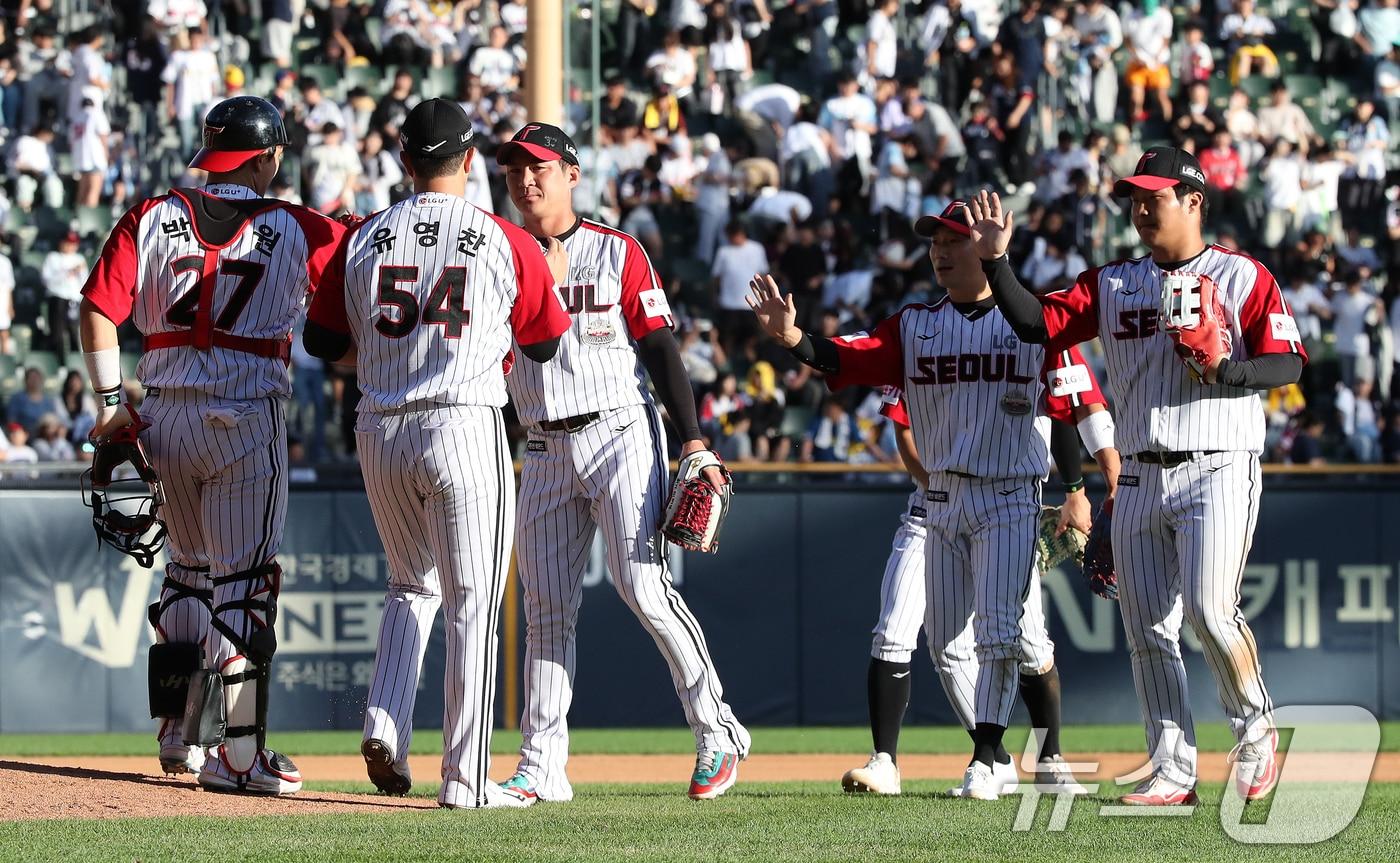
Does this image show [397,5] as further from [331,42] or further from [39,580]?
[39,580]

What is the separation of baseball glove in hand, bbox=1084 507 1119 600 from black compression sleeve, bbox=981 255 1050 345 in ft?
2.77

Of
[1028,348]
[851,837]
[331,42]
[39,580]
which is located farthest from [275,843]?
[331,42]

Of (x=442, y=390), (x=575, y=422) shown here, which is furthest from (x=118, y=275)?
(x=575, y=422)

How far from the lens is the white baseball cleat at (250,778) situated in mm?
6297

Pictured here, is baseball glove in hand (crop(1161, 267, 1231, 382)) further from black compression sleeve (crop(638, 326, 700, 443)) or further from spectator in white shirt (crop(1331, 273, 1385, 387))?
spectator in white shirt (crop(1331, 273, 1385, 387))

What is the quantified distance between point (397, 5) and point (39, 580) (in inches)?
350

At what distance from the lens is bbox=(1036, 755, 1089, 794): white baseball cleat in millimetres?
6684

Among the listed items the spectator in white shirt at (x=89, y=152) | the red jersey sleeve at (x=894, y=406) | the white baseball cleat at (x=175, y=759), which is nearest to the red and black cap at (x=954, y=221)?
the red jersey sleeve at (x=894, y=406)

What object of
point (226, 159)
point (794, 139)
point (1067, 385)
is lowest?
point (1067, 385)

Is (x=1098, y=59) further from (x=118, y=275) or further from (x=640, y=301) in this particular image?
(x=118, y=275)

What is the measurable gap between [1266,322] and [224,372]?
343cm

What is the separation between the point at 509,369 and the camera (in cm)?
611

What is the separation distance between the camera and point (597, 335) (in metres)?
Result: 6.39

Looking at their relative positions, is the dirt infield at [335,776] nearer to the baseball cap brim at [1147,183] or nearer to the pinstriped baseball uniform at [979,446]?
the pinstriped baseball uniform at [979,446]
